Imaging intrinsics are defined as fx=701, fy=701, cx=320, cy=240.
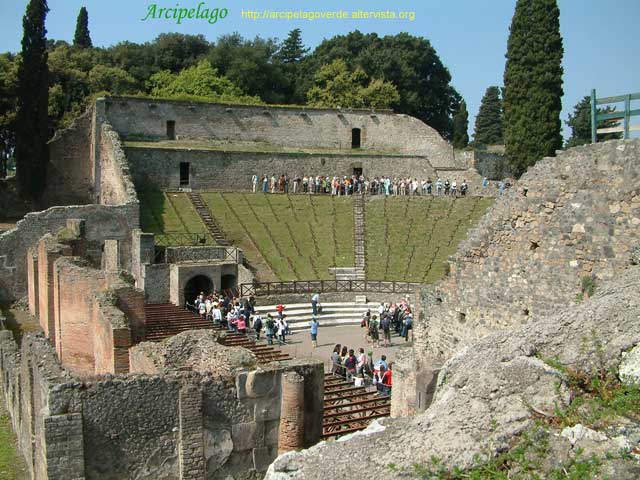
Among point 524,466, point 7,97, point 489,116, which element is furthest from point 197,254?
point 489,116

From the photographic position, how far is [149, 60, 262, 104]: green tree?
51.2 meters

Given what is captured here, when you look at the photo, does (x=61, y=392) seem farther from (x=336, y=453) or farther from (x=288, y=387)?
(x=336, y=453)

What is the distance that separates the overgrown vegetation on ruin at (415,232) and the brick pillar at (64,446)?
20988 millimetres

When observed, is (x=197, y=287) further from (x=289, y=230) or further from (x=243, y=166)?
(x=243, y=166)

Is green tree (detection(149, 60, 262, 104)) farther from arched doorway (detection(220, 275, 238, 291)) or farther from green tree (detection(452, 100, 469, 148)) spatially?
arched doorway (detection(220, 275, 238, 291))

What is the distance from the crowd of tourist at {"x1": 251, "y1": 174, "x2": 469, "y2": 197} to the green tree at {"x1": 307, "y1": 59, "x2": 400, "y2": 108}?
17926 mm

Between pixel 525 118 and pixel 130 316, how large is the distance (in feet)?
Result: 99.8

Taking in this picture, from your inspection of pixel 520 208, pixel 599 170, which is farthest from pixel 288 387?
pixel 599 170

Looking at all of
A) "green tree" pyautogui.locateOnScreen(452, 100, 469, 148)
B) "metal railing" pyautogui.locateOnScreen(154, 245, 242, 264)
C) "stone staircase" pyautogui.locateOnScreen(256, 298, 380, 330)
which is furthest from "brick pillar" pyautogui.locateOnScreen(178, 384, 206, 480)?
"green tree" pyautogui.locateOnScreen(452, 100, 469, 148)

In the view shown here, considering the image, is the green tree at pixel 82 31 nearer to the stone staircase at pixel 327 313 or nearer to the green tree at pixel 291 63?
the green tree at pixel 291 63

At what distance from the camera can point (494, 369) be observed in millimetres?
4887

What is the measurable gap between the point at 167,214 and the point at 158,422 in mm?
25521

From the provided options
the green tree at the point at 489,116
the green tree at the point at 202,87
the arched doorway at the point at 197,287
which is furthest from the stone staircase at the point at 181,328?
the green tree at the point at 489,116

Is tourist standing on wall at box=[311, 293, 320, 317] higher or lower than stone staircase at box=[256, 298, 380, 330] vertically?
higher
